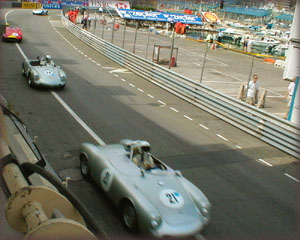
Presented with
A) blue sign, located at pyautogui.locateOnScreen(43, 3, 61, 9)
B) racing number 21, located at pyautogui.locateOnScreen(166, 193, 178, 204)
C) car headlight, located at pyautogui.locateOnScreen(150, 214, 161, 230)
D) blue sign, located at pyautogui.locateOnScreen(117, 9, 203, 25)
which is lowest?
car headlight, located at pyautogui.locateOnScreen(150, 214, 161, 230)

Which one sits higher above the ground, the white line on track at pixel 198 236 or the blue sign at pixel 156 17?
the blue sign at pixel 156 17

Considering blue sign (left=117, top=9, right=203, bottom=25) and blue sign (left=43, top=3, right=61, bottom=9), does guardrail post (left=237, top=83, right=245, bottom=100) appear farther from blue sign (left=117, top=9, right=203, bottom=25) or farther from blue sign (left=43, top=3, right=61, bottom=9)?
blue sign (left=43, top=3, right=61, bottom=9)

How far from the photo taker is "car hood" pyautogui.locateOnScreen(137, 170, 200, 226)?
5953mm

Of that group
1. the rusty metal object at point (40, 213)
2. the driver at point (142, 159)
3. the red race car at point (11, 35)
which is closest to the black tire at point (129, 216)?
the driver at point (142, 159)

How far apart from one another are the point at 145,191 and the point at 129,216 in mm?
518

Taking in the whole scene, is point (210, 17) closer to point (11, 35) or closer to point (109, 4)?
point (109, 4)

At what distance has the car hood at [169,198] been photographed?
595 centimetres

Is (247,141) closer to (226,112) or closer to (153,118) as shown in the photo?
(226,112)

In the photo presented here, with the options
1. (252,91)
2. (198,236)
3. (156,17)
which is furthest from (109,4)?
(198,236)

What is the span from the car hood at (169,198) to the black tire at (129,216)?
35cm

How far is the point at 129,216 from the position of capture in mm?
6242

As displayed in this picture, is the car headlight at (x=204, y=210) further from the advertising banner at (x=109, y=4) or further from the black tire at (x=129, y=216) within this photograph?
the advertising banner at (x=109, y=4)

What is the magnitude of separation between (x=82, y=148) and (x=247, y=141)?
6491 mm

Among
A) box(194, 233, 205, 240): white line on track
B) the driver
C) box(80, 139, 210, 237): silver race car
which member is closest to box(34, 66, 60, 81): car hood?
box(80, 139, 210, 237): silver race car
